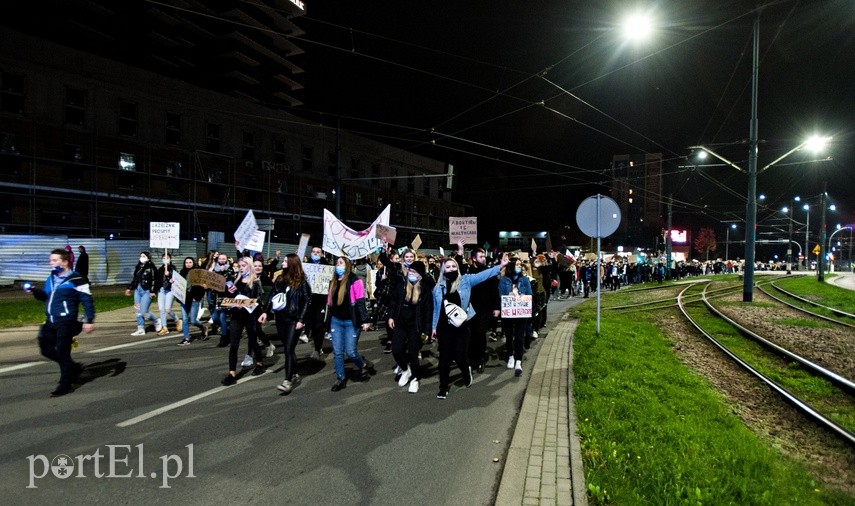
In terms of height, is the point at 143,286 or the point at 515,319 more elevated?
the point at 143,286

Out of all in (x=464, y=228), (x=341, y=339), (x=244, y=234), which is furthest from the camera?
(x=464, y=228)

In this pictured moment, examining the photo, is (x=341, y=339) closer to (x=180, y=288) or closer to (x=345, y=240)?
(x=345, y=240)

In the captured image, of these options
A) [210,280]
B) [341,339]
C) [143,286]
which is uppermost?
[210,280]

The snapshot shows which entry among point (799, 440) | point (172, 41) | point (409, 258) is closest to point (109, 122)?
point (172, 41)

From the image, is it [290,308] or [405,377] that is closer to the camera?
[290,308]

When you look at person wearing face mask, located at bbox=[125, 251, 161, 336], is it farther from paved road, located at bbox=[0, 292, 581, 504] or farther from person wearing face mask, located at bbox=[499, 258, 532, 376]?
person wearing face mask, located at bbox=[499, 258, 532, 376]

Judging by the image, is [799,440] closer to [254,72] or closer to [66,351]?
[66,351]

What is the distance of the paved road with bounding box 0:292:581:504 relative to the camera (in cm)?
384

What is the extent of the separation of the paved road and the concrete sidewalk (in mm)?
172

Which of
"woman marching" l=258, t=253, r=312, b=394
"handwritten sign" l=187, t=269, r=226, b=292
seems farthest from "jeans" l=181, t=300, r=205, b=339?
"woman marching" l=258, t=253, r=312, b=394

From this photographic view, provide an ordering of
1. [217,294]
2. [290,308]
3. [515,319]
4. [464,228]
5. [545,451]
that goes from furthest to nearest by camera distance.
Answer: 1. [464,228]
2. [217,294]
3. [515,319]
4. [290,308]
5. [545,451]

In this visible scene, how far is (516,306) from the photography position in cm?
779

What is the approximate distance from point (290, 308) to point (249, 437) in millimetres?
2197

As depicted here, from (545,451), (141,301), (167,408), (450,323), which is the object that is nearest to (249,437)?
(167,408)
